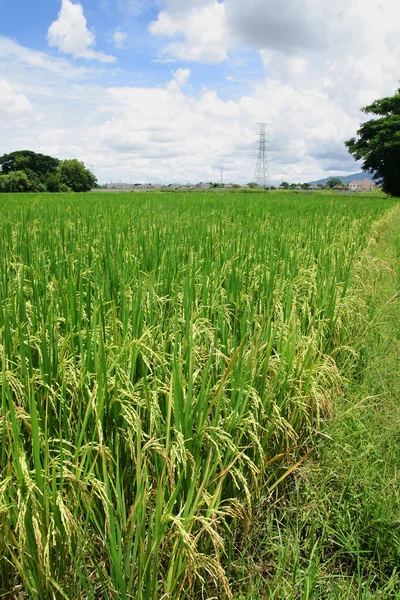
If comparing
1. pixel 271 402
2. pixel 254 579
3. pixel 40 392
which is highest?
pixel 40 392

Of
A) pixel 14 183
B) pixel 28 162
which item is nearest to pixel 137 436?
pixel 14 183

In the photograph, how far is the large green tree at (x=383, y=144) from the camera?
31.9 metres

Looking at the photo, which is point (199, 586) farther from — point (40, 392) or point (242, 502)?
point (40, 392)

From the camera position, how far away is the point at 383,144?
31766 millimetres

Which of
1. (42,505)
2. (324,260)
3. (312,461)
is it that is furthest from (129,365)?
(324,260)

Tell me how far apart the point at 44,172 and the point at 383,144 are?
51.8 m

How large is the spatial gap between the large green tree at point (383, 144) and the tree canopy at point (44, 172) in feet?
110

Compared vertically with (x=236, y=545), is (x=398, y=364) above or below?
above

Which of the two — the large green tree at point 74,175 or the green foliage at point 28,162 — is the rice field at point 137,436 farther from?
the green foliage at point 28,162

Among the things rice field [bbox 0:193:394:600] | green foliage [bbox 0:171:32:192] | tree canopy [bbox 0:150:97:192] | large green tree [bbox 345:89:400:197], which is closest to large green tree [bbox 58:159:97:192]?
tree canopy [bbox 0:150:97:192]

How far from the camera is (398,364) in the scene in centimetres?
289

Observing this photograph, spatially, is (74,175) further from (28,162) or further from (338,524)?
(338,524)

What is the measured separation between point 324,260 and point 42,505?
3215mm

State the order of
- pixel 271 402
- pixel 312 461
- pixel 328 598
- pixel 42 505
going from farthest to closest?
1. pixel 312 461
2. pixel 271 402
3. pixel 328 598
4. pixel 42 505
